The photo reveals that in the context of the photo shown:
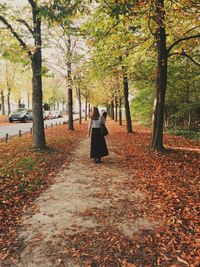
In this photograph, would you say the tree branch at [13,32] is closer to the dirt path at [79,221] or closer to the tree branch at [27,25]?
the tree branch at [27,25]

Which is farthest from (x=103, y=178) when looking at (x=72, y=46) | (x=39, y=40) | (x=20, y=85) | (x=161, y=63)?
(x=20, y=85)

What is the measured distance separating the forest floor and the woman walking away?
2.31 ft

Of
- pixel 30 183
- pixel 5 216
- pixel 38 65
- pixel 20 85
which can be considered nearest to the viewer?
pixel 5 216

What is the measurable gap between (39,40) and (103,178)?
7.10 metres

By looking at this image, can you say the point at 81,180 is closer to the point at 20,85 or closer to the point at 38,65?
the point at 38,65

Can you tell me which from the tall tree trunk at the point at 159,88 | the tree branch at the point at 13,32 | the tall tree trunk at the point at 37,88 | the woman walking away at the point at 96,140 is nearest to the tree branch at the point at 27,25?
the tall tree trunk at the point at 37,88

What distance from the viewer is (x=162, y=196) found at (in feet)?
20.9

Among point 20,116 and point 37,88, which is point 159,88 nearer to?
point 37,88

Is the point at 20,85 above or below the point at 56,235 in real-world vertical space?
above

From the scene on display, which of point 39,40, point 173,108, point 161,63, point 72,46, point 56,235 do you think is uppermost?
point 72,46

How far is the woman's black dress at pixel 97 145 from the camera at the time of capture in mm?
10031

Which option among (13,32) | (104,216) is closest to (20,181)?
(104,216)

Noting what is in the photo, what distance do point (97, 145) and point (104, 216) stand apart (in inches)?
195

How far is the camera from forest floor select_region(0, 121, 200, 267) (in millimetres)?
3917
